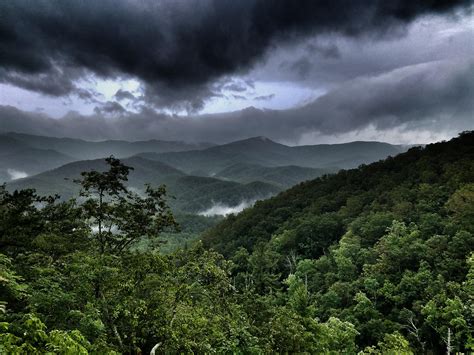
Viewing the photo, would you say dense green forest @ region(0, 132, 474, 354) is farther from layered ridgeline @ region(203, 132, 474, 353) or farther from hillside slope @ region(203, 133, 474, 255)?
hillside slope @ region(203, 133, 474, 255)

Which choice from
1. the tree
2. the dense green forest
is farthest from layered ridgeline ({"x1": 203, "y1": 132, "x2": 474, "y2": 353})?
the tree

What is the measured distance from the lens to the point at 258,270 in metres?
73.5

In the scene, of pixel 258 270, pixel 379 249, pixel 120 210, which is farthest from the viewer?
pixel 258 270

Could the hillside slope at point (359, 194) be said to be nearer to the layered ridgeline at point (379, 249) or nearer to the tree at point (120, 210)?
the layered ridgeline at point (379, 249)

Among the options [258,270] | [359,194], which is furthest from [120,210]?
[359,194]

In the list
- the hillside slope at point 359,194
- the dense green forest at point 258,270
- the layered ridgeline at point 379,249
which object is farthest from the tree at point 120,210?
the hillside slope at point 359,194

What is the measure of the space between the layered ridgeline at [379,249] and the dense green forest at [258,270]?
277 millimetres

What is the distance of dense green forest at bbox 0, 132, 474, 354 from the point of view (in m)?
12.1

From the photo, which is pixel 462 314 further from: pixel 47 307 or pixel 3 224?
pixel 3 224

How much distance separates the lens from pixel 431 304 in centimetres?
3816

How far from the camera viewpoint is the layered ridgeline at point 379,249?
133 ft

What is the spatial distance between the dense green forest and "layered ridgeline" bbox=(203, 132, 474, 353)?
277mm

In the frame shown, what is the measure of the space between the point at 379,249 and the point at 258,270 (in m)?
26.3

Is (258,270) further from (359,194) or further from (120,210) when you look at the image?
(120,210)
